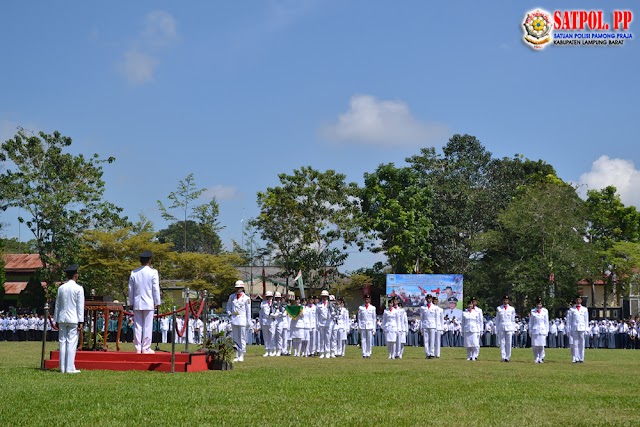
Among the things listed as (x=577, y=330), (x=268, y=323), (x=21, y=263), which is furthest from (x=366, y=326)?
(x=21, y=263)

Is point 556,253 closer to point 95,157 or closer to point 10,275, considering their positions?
point 95,157

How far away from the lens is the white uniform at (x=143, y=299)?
16.1m

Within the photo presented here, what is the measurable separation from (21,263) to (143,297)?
219ft

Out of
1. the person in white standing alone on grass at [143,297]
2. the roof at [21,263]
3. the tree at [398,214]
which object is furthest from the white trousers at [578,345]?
the roof at [21,263]

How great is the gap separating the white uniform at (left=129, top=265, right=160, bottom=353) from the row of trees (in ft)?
111

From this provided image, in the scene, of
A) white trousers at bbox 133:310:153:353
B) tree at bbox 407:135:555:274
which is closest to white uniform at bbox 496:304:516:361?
white trousers at bbox 133:310:153:353

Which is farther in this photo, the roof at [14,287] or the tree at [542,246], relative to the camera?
the roof at [14,287]

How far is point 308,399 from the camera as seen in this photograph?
36.8 feet

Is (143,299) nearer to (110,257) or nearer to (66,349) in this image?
(66,349)

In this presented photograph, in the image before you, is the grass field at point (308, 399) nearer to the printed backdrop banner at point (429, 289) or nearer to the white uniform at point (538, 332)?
the white uniform at point (538, 332)

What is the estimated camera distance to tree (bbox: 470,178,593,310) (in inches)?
1917

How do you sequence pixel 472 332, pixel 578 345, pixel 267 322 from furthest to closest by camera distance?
pixel 267 322, pixel 472 332, pixel 578 345

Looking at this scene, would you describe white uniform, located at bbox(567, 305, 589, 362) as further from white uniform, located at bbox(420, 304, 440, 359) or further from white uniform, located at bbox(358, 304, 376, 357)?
white uniform, located at bbox(358, 304, 376, 357)

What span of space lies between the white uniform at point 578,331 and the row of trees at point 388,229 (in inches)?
963
